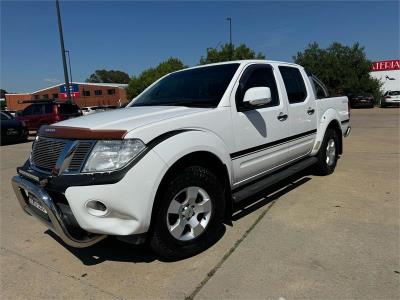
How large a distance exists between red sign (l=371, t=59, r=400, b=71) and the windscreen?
4598 cm

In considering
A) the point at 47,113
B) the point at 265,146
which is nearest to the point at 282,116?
the point at 265,146

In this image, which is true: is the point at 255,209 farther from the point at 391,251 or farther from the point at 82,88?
the point at 82,88

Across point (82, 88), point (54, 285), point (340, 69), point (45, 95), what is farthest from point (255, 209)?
point (45, 95)

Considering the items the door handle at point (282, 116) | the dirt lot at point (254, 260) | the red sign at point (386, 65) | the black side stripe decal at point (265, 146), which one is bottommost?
the dirt lot at point (254, 260)

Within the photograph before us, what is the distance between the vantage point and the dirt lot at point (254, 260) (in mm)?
2830

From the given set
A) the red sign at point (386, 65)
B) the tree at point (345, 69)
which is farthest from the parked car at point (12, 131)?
the red sign at point (386, 65)

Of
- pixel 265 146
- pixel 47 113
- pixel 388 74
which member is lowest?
pixel 265 146

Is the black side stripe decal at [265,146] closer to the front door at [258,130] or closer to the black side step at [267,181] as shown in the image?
the front door at [258,130]

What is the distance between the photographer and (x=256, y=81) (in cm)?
437

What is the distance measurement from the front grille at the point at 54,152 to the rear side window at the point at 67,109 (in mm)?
14584

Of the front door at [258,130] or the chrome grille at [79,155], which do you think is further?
the front door at [258,130]

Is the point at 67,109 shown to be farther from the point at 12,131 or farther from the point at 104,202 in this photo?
the point at 104,202

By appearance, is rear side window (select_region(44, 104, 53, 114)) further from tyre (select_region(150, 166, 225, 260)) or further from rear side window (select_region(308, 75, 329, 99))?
tyre (select_region(150, 166, 225, 260))

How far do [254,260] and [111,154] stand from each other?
61.5 inches
